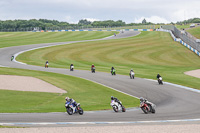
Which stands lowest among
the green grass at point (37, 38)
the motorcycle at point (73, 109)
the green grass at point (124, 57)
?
the green grass at point (124, 57)

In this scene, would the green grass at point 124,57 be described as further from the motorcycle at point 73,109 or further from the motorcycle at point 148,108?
the motorcycle at point 73,109

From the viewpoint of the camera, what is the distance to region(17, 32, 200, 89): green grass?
51531mm

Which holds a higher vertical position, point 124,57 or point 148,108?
point 148,108

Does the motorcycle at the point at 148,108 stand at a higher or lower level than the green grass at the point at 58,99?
higher

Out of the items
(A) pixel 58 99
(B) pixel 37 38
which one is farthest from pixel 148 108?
(B) pixel 37 38

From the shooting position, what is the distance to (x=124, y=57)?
2544 inches

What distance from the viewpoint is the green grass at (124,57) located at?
51531mm

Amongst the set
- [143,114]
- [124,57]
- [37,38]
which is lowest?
[124,57]

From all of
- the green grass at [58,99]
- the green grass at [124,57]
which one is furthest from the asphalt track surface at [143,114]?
the green grass at [124,57]

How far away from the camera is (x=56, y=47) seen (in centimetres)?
8131

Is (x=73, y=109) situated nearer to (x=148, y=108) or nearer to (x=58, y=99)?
(x=148, y=108)

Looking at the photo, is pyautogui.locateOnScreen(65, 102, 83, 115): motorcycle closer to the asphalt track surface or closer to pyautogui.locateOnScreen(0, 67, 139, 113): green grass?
the asphalt track surface

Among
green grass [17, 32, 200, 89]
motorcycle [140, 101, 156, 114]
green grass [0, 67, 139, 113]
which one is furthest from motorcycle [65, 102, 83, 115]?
green grass [17, 32, 200, 89]

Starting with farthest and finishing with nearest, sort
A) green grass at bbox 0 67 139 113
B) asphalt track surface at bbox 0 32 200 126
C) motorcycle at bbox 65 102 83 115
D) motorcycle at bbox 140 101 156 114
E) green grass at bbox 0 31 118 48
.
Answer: green grass at bbox 0 31 118 48 < green grass at bbox 0 67 139 113 < motorcycle at bbox 140 101 156 114 < motorcycle at bbox 65 102 83 115 < asphalt track surface at bbox 0 32 200 126
